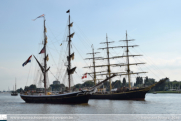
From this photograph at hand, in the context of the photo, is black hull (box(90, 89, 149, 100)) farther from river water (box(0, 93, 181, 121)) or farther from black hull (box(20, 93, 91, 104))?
black hull (box(20, 93, 91, 104))

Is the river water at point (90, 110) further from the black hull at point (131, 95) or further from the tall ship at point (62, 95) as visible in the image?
the black hull at point (131, 95)

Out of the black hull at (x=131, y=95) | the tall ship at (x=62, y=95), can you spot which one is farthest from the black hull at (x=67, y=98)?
the black hull at (x=131, y=95)

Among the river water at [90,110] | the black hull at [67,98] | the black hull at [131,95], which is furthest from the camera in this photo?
the black hull at [131,95]

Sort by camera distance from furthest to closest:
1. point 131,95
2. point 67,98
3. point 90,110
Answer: point 131,95 < point 67,98 < point 90,110

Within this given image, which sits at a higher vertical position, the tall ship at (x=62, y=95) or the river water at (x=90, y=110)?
the tall ship at (x=62, y=95)

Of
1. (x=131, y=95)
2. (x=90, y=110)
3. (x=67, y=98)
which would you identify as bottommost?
(x=90, y=110)

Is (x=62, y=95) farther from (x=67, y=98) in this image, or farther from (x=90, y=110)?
(x=90, y=110)

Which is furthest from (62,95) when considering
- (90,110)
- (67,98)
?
(90,110)

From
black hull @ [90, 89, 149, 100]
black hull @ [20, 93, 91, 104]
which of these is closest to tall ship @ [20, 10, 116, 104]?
Result: black hull @ [20, 93, 91, 104]

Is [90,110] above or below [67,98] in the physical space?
below

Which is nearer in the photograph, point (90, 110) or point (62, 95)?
point (90, 110)

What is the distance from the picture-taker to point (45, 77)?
67625 millimetres

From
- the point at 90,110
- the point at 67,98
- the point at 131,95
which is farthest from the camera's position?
the point at 131,95

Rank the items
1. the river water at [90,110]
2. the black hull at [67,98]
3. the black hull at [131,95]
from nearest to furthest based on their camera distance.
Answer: the river water at [90,110] → the black hull at [67,98] → the black hull at [131,95]
